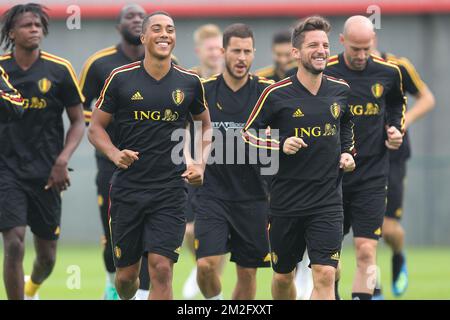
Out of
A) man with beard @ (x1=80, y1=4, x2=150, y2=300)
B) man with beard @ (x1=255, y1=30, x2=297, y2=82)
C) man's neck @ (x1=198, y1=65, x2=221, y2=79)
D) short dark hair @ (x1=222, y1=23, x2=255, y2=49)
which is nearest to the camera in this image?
short dark hair @ (x1=222, y1=23, x2=255, y2=49)

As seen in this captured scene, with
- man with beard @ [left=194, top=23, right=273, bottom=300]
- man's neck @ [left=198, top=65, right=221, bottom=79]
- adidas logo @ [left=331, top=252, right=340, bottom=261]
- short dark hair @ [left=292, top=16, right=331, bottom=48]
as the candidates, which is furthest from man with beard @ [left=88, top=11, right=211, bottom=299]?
man's neck @ [left=198, top=65, right=221, bottom=79]

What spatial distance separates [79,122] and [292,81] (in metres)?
2.45

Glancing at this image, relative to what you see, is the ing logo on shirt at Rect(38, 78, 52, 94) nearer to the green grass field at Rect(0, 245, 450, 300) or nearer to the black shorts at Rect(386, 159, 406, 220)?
the green grass field at Rect(0, 245, 450, 300)

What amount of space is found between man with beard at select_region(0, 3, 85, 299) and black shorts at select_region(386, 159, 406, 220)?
4178 mm

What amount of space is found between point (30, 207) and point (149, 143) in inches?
77.1

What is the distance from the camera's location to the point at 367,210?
36.9 feet

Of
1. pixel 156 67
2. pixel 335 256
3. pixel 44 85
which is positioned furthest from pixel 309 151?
pixel 44 85

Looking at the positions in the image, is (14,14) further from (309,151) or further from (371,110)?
Result: (371,110)

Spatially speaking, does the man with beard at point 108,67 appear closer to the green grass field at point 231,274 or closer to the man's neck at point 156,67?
the green grass field at point 231,274

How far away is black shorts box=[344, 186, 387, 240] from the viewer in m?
11.2

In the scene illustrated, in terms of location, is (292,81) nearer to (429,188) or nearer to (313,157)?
(313,157)

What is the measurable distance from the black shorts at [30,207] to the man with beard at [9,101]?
0.96 metres

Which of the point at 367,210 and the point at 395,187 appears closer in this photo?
the point at 367,210

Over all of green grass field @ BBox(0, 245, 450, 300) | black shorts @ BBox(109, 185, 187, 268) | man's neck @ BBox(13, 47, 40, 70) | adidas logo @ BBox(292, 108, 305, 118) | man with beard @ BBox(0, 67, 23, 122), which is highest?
man's neck @ BBox(13, 47, 40, 70)
